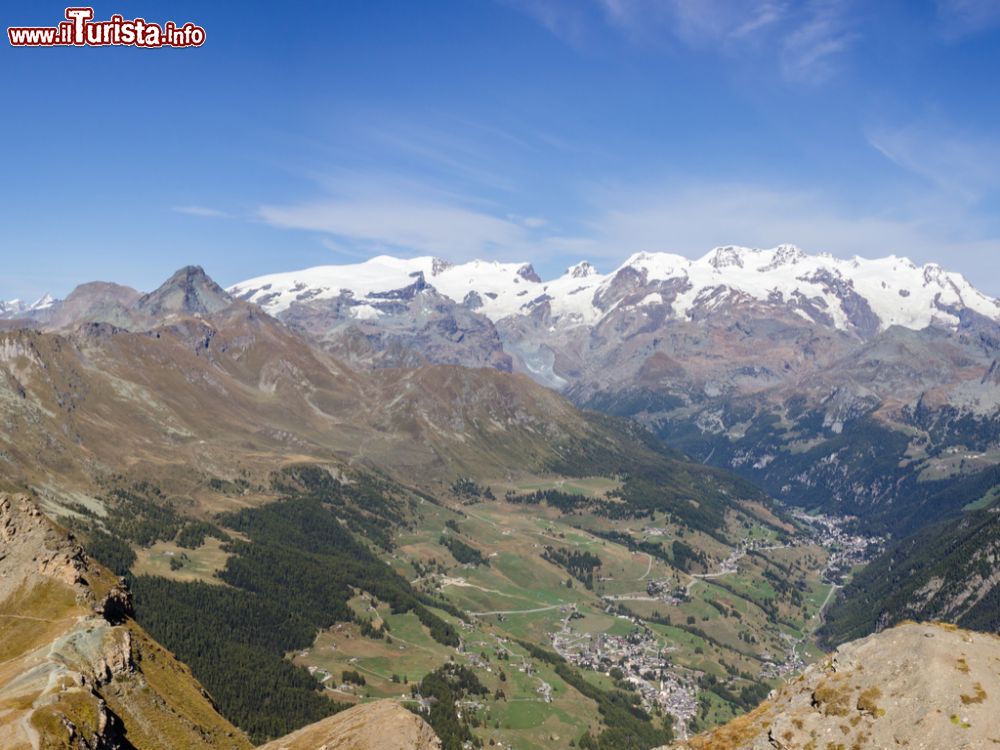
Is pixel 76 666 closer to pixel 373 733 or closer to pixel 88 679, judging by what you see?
pixel 88 679

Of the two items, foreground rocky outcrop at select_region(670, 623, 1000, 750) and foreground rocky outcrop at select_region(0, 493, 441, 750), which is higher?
foreground rocky outcrop at select_region(670, 623, 1000, 750)

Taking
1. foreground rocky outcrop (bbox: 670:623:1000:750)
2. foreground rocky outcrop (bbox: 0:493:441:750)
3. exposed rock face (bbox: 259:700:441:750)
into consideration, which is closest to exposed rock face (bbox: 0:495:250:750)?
foreground rocky outcrop (bbox: 0:493:441:750)

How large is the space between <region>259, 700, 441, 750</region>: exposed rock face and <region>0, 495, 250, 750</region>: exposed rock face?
2608 cm

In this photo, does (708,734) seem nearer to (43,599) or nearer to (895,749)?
(895,749)

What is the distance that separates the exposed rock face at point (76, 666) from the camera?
10050 centimetres

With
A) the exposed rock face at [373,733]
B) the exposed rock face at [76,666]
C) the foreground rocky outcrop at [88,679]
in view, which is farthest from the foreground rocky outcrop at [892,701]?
the exposed rock face at [76,666]

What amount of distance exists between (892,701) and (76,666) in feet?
381

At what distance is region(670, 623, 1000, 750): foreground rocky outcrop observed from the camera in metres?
57.7

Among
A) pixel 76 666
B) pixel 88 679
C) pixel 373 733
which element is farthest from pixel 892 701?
pixel 76 666

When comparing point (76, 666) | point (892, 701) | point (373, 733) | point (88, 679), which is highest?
point (892, 701)

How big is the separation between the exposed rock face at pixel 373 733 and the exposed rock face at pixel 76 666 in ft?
85.6

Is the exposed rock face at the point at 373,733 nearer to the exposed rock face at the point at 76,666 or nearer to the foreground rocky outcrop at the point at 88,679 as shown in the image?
the foreground rocky outcrop at the point at 88,679

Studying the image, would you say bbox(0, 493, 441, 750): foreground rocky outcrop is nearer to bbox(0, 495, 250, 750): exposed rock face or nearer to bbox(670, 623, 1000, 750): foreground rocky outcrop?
bbox(0, 495, 250, 750): exposed rock face

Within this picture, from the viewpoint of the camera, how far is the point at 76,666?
121 meters
